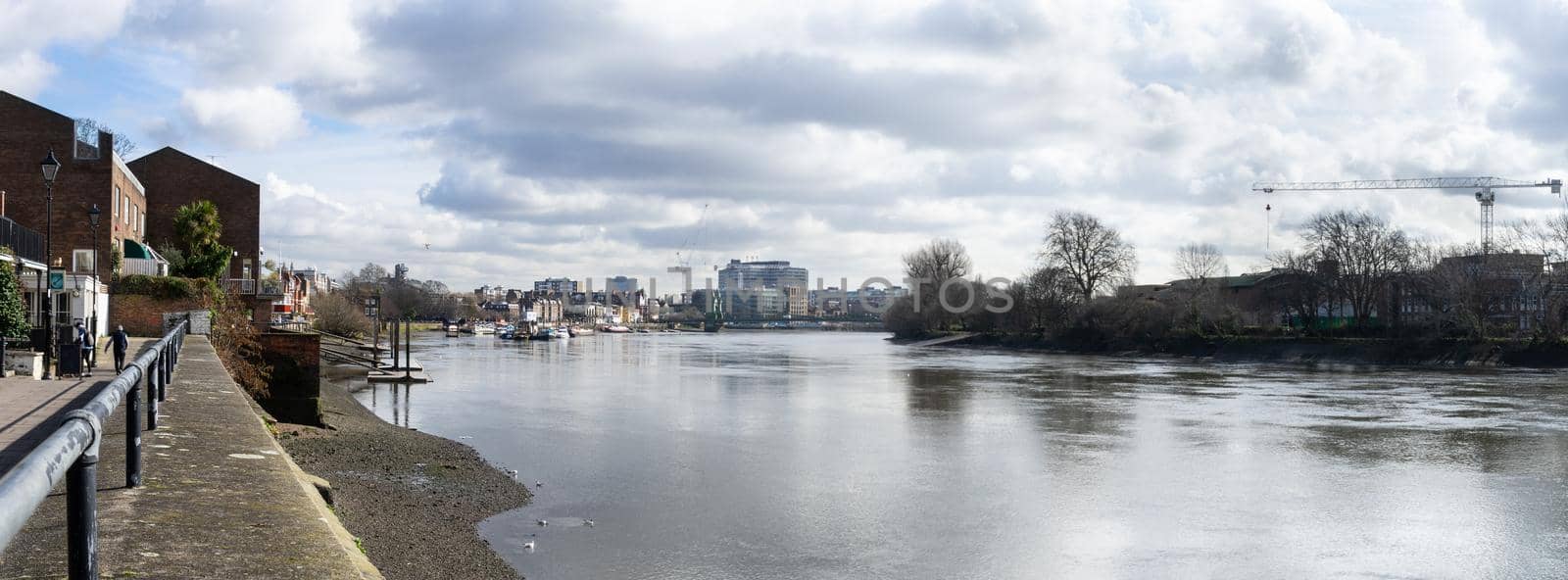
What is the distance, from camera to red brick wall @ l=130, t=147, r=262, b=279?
49.9 m

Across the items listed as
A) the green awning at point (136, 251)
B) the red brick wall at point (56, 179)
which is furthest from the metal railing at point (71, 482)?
the green awning at point (136, 251)

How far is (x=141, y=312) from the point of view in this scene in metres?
33.5

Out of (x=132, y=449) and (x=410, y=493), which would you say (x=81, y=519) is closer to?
(x=132, y=449)

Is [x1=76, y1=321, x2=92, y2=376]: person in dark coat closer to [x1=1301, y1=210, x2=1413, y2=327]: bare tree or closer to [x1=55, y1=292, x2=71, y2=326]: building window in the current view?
[x1=55, y1=292, x2=71, y2=326]: building window

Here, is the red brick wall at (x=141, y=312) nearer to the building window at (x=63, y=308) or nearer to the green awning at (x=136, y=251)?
the building window at (x=63, y=308)

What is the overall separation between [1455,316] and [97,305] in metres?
68.1

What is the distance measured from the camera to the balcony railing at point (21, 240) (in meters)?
25.3

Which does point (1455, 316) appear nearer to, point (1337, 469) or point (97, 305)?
point (1337, 469)

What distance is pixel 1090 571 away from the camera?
13195mm

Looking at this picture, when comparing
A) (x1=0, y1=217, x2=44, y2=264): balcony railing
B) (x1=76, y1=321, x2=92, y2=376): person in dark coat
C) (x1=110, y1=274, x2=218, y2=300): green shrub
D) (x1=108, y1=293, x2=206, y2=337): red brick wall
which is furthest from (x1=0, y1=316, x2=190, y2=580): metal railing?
(x1=108, y1=293, x2=206, y2=337): red brick wall

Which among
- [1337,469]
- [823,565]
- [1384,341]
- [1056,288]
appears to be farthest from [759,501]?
[1056,288]

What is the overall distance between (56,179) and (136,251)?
3.66 metres

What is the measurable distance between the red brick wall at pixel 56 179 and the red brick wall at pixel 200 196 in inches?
482

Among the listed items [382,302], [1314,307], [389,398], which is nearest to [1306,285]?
[1314,307]
